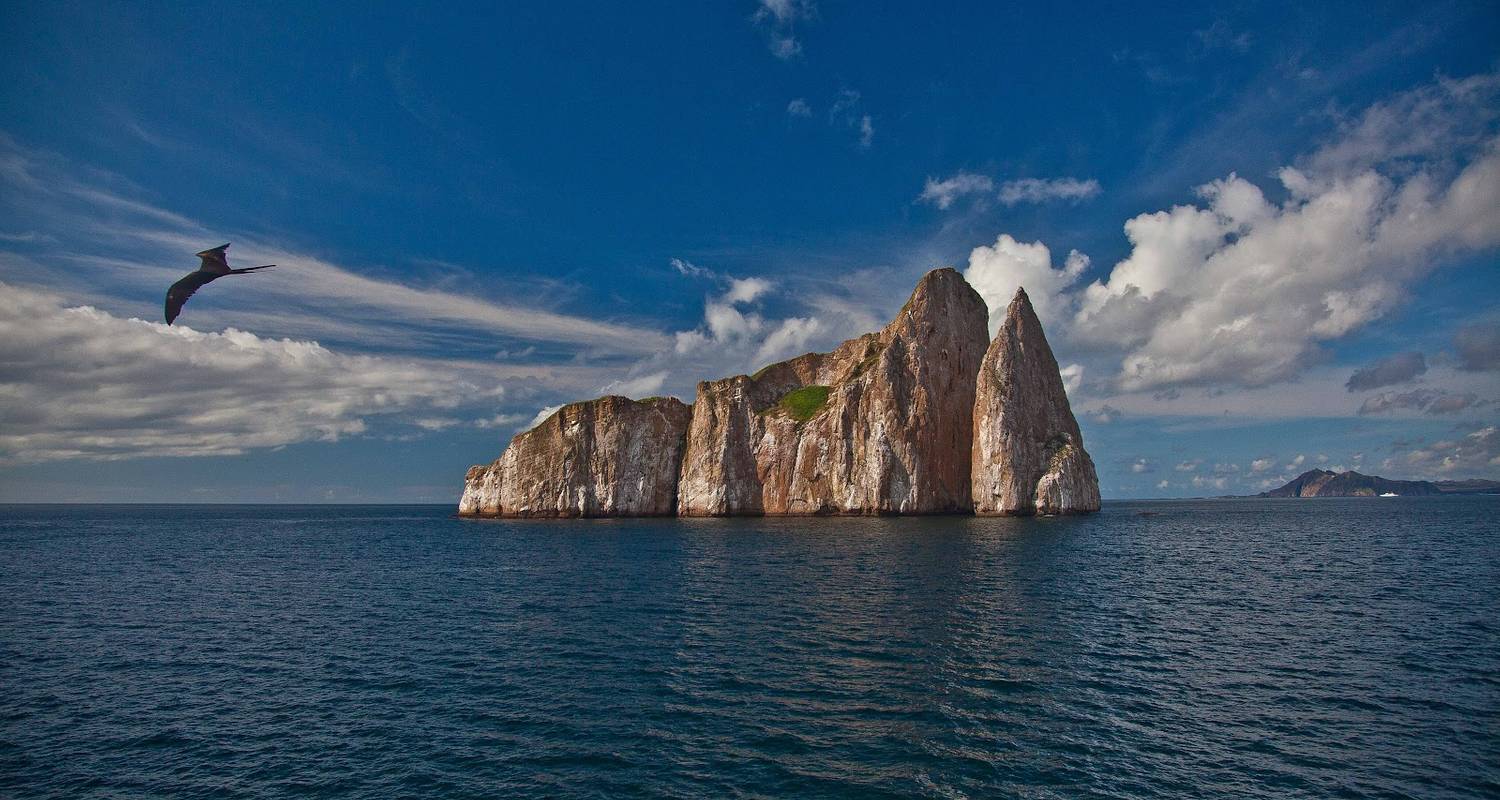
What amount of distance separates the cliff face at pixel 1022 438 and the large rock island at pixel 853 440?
8.7 inches

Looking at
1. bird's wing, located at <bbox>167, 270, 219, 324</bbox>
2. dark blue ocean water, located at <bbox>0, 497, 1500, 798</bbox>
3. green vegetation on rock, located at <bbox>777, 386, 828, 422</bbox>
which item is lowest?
dark blue ocean water, located at <bbox>0, 497, 1500, 798</bbox>

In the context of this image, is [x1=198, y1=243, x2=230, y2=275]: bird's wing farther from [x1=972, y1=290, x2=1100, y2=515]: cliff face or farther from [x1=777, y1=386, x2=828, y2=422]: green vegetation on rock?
[x1=777, y1=386, x2=828, y2=422]: green vegetation on rock

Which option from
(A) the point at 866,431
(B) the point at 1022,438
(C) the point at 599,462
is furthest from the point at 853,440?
(C) the point at 599,462

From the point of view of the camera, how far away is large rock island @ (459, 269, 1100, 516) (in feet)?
354

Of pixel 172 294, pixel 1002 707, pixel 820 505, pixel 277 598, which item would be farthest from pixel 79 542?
pixel 1002 707

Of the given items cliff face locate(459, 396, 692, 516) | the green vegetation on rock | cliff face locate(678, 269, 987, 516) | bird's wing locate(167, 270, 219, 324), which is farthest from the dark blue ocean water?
cliff face locate(459, 396, 692, 516)

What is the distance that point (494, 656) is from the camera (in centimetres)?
2781

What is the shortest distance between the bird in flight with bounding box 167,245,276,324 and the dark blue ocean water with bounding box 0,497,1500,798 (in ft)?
37.7

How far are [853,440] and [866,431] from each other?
2.82 metres

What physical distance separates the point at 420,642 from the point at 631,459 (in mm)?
96359

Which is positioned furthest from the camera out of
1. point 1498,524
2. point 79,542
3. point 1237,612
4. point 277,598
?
point 1498,524

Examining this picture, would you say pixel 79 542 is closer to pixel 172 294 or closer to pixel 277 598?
pixel 277 598

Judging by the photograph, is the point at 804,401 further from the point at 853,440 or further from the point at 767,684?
the point at 767,684

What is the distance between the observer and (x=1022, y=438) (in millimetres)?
106000
